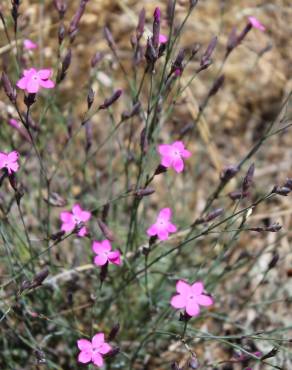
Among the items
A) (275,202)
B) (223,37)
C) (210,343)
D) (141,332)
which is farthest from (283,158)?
(141,332)

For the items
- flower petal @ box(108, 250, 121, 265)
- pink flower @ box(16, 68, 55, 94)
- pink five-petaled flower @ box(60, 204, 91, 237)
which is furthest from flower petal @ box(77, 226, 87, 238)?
pink flower @ box(16, 68, 55, 94)

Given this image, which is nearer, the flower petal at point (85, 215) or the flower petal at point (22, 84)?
the flower petal at point (22, 84)

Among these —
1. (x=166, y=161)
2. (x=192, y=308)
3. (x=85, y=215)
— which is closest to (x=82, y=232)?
(x=85, y=215)

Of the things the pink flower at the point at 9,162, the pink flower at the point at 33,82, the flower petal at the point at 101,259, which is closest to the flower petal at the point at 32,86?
the pink flower at the point at 33,82

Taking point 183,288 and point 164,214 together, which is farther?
point 164,214

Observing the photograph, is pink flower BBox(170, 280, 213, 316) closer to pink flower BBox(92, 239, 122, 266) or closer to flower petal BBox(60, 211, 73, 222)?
pink flower BBox(92, 239, 122, 266)

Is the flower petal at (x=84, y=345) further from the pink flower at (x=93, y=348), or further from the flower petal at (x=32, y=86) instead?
the flower petal at (x=32, y=86)

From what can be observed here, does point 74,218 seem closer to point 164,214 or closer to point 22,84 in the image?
point 164,214

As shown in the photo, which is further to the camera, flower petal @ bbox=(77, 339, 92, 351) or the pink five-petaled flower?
the pink five-petaled flower
